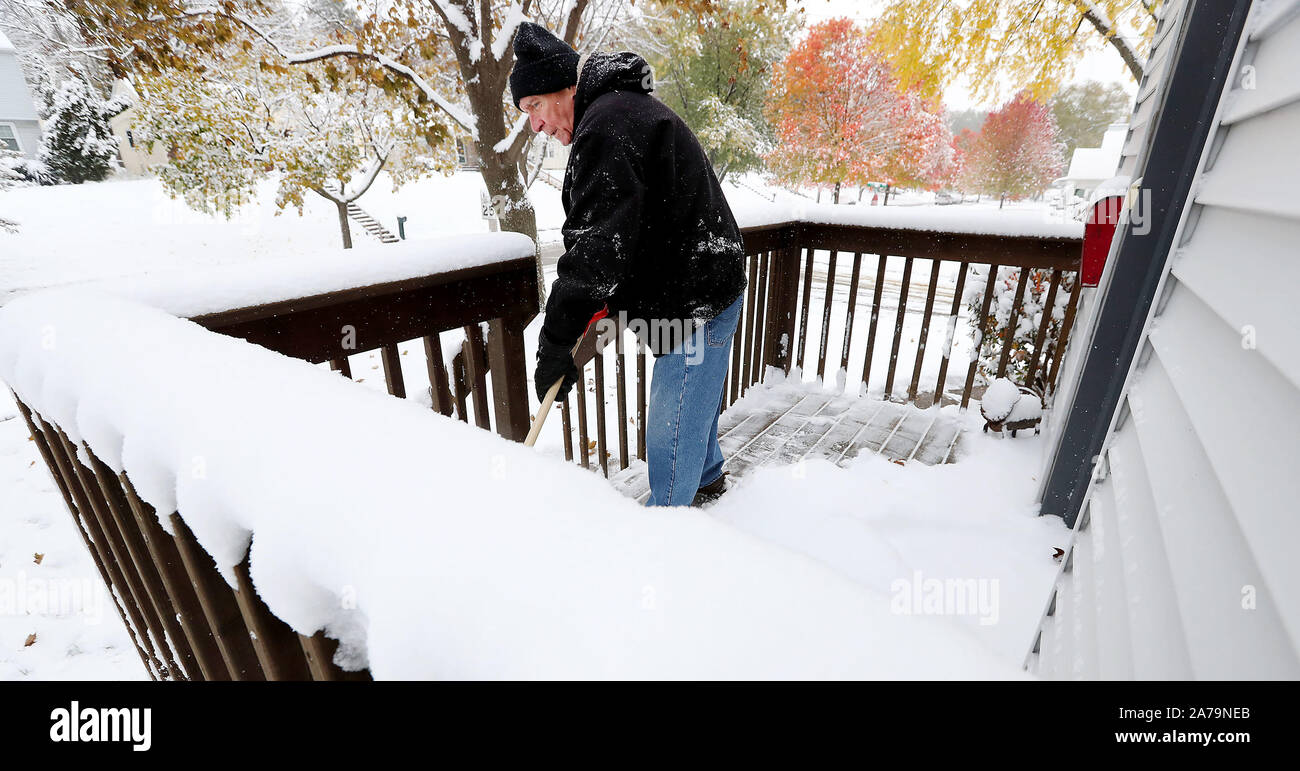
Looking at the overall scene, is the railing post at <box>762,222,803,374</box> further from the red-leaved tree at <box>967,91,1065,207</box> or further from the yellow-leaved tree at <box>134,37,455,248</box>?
the red-leaved tree at <box>967,91,1065,207</box>

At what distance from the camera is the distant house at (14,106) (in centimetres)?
2191

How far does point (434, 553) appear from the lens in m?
0.54

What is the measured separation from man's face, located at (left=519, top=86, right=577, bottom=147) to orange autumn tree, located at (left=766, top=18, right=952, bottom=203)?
674 inches

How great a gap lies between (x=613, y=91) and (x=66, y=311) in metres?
1.57

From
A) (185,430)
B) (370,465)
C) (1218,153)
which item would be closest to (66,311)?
(185,430)

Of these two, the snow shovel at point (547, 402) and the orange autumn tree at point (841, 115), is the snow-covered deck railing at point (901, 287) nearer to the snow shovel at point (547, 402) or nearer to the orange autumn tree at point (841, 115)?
the snow shovel at point (547, 402)

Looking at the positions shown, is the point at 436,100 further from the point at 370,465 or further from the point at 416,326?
the point at 370,465

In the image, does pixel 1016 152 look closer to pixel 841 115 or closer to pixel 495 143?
pixel 841 115

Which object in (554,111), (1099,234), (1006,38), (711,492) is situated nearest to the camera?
(554,111)

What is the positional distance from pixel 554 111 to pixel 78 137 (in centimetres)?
3291

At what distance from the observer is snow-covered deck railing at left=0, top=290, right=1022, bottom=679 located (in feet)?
1.50

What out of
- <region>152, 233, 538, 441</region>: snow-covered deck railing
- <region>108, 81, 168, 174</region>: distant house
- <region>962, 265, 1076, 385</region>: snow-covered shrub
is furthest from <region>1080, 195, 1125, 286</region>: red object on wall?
<region>108, 81, 168, 174</region>: distant house

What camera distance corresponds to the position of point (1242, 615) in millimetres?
602


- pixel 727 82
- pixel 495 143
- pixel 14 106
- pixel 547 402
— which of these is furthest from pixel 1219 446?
pixel 14 106
